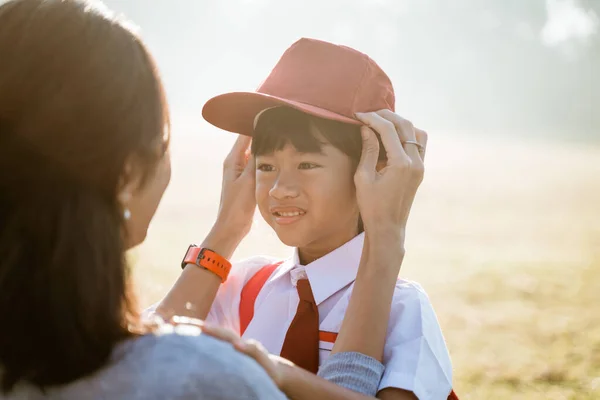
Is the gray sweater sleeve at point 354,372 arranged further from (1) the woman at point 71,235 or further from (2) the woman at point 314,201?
(1) the woman at point 71,235

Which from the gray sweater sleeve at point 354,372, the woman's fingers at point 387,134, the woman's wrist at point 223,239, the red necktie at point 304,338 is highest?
the woman's fingers at point 387,134

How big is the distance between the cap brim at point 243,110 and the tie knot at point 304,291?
0.55 m

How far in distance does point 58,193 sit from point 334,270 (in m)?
1.25

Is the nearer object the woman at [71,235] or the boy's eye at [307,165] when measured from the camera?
the woman at [71,235]

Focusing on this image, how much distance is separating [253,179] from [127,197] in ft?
4.10

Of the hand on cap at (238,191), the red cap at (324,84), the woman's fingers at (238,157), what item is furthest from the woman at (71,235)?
the woman's fingers at (238,157)

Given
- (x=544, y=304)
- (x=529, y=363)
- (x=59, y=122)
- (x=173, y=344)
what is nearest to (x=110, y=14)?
(x=59, y=122)

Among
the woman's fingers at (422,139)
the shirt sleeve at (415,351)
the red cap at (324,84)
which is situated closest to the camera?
the shirt sleeve at (415,351)

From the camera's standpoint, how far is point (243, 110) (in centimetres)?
255

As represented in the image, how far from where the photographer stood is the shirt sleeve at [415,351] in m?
1.78

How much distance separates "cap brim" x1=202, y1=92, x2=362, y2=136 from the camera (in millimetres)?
2230

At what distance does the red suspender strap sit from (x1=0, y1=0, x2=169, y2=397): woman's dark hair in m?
1.19

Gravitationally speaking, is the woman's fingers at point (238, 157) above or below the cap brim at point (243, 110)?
below

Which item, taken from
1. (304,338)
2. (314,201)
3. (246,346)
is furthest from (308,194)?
(246,346)
